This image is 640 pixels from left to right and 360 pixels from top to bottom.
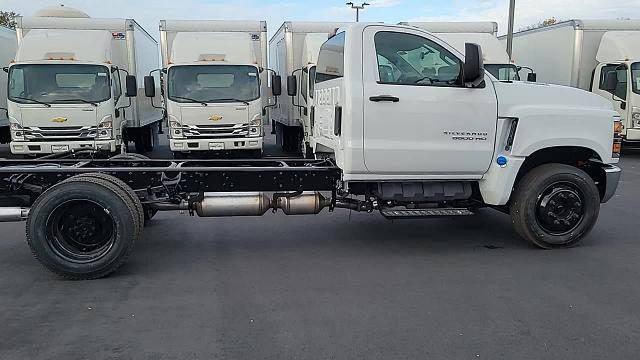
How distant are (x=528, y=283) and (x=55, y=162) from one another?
527cm

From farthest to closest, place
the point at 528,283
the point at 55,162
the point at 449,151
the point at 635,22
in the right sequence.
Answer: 1. the point at 635,22
2. the point at 55,162
3. the point at 449,151
4. the point at 528,283

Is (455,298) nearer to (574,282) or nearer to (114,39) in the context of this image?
(574,282)

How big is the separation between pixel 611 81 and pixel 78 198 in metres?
14.2

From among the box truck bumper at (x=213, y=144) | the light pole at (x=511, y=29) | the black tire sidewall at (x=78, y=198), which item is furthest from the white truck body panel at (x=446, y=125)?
the light pole at (x=511, y=29)

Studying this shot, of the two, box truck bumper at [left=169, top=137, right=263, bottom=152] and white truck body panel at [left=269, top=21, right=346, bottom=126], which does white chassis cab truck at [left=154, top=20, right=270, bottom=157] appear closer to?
box truck bumper at [left=169, top=137, right=263, bottom=152]

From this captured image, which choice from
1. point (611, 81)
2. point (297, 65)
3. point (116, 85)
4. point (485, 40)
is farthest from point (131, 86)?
point (611, 81)

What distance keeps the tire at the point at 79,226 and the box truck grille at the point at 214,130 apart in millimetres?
6699

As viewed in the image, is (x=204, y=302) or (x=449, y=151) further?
(x=449, y=151)

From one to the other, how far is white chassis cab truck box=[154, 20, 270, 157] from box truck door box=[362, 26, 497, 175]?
22.1 feet

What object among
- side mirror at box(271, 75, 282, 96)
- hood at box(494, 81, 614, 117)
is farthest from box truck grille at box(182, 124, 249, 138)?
hood at box(494, 81, 614, 117)

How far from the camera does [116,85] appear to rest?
12.3m

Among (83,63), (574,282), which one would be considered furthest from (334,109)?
(83,63)

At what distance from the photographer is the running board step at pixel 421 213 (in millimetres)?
5645

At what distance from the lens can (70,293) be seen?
4781 mm
